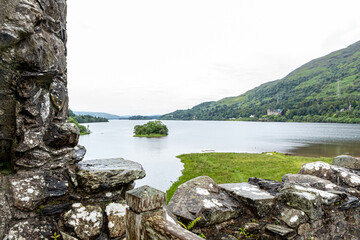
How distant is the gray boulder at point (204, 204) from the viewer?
182 inches

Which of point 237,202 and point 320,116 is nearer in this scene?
point 237,202

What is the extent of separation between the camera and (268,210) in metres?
5.04

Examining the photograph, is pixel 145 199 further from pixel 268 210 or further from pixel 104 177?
pixel 268 210

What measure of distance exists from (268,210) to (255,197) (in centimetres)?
40

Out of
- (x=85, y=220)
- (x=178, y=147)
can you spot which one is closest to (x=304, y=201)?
(x=85, y=220)

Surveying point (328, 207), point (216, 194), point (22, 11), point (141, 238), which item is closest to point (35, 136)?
point (22, 11)

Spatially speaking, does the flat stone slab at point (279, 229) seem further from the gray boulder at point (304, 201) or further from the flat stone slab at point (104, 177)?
the flat stone slab at point (104, 177)

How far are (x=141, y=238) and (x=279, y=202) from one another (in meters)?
3.64

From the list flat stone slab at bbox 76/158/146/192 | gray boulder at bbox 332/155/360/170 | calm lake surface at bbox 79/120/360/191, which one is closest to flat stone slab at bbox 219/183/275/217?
flat stone slab at bbox 76/158/146/192

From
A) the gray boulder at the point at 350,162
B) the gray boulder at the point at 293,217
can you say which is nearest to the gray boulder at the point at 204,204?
the gray boulder at the point at 293,217

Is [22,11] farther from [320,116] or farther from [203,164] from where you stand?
[320,116]

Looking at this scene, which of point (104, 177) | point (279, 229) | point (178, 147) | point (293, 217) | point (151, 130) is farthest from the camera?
point (151, 130)

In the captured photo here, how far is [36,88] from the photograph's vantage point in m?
3.51

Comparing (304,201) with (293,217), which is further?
(304,201)
